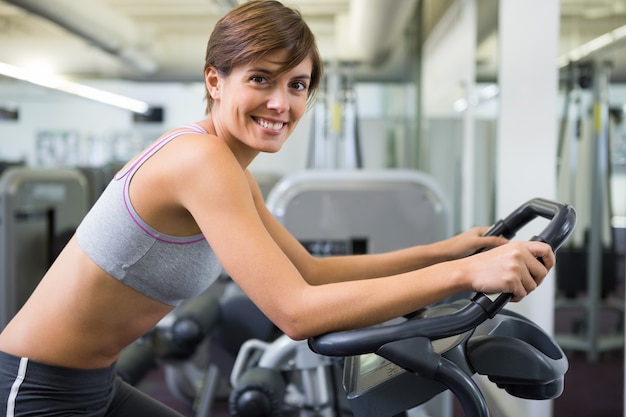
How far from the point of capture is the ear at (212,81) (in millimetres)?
1139

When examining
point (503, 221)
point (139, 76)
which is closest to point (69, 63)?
point (139, 76)

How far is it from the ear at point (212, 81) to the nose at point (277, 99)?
0.11 meters

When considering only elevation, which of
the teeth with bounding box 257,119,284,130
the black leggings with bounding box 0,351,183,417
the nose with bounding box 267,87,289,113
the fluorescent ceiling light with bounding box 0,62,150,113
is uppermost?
the fluorescent ceiling light with bounding box 0,62,150,113

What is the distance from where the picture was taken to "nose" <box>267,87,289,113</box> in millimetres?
1072

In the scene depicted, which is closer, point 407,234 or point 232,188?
point 232,188

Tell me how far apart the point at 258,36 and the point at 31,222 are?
3637 mm

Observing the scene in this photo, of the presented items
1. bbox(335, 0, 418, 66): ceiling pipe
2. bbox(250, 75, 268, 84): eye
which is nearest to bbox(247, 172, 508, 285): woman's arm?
bbox(250, 75, 268, 84): eye

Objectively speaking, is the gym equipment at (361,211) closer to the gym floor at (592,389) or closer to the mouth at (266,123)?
the gym floor at (592,389)

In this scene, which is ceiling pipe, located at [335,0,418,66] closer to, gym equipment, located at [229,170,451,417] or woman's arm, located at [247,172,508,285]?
gym equipment, located at [229,170,451,417]

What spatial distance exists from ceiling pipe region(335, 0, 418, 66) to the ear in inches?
161

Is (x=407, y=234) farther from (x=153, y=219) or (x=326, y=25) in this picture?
(x=326, y=25)

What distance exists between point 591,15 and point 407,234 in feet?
3.81

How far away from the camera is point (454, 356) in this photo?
40.3 inches

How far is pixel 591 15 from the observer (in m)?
2.81
